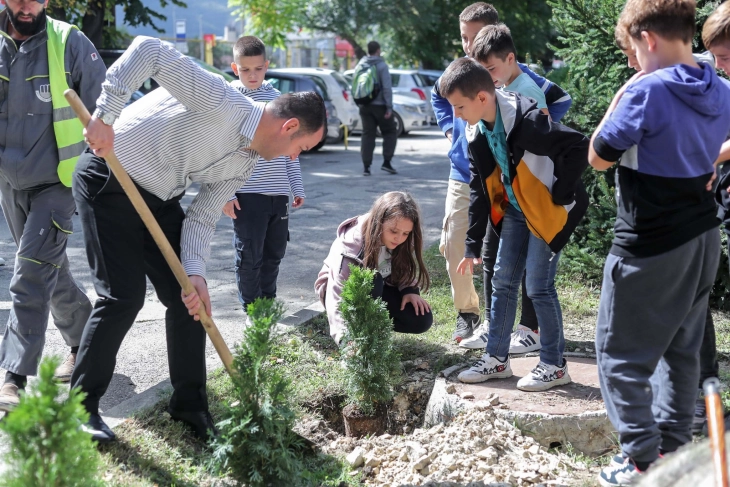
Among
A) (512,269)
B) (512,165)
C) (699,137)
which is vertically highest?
(699,137)

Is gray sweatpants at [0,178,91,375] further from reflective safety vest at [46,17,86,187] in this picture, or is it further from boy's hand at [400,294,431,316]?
boy's hand at [400,294,431,316]

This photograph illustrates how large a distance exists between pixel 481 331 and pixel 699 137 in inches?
90.9

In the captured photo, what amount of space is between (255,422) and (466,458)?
0.93 metres

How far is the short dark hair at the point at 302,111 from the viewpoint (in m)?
3.31

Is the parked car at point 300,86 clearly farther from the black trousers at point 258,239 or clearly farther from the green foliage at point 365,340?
the green foliage at point 365,340

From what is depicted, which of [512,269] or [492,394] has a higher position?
[512,269]

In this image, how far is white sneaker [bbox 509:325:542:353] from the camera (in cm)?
471

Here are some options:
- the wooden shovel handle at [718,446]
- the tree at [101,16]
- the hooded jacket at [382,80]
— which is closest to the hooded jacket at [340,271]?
the wooden shovel handle at [718,446]

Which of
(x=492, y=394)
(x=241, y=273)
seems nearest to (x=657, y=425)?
(x=492, y=394)

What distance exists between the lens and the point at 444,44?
33.0m

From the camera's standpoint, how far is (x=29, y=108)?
3.92m

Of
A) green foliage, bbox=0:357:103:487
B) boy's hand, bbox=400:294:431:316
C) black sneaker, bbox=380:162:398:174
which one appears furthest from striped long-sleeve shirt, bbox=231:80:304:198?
black sneaker, bbox=380:162:398:174

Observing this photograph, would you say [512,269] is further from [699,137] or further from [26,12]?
[26,12]

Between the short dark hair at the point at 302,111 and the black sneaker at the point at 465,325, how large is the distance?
6.62 feet
